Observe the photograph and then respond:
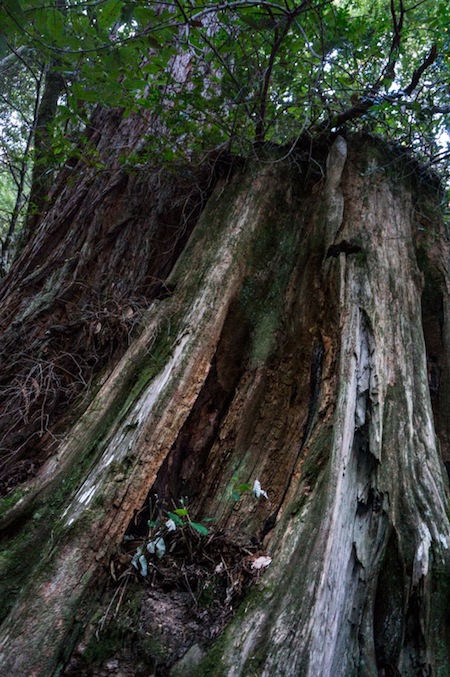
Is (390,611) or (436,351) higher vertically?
(436,351)

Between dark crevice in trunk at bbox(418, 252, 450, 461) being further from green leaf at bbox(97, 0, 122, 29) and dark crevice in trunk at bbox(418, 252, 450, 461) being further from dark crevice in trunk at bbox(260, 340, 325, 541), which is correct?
green leaf at bbox(97, 0, 122, 29)

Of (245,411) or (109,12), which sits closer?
(109,12)

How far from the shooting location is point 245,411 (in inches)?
107

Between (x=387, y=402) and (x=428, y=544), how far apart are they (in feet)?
2.31

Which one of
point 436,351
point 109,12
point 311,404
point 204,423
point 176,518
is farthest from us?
point 436,351

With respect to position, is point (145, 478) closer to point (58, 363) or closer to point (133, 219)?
point (58, 363)

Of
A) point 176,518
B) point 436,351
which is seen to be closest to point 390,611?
point 176,518

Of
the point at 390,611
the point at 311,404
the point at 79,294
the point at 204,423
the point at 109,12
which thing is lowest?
the point at 390,611

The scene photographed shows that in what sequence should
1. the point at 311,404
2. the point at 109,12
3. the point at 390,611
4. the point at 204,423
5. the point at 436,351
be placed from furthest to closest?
the point at 436,351
the point at 204,423
the point at 311,404
the point at 109,12
the point at 390,611

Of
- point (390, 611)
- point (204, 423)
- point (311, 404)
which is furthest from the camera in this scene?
point (204, 423)

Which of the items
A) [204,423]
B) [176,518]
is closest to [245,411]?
[204,423]

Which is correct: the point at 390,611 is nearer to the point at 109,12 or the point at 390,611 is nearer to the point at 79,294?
the point at 79,294

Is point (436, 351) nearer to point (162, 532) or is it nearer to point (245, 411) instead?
point (245, 411)

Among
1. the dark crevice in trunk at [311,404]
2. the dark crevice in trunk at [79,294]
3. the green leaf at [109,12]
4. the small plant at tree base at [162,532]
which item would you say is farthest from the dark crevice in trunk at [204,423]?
the green leaf at [109,12]
